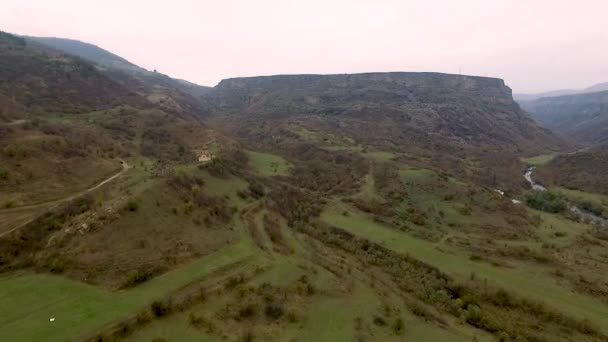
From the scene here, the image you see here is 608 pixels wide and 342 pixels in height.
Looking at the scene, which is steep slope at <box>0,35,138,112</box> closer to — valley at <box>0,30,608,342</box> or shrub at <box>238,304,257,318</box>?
valley at <box>0,30,608,342</box>

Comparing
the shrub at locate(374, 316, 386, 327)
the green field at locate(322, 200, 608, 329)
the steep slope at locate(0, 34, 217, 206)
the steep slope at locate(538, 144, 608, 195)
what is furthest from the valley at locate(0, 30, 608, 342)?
the steep slope at locate(538, 144, 608, 195)

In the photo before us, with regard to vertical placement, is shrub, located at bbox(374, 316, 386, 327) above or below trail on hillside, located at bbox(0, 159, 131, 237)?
below

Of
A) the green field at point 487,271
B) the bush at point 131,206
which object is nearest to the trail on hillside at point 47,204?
the bush at point 131,206

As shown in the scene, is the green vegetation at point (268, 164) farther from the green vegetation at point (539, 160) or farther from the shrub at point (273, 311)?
the green vegetation at point (539, 160)

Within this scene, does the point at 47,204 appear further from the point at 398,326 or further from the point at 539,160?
the point at 539,160

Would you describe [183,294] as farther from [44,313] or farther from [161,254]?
[44,313]

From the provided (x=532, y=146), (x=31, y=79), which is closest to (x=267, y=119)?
(x=31, y=79)

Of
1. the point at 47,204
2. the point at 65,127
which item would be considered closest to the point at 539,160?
the point at 65,127
